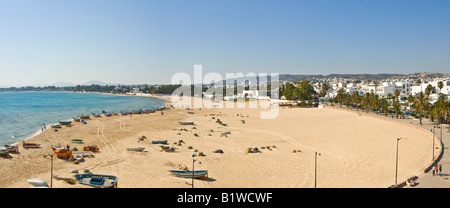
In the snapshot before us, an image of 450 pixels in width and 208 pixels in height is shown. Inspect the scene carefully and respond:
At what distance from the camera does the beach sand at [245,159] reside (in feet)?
64.5

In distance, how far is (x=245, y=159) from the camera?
2497 centimetres

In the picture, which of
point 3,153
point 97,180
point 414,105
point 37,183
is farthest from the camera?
point 414,105

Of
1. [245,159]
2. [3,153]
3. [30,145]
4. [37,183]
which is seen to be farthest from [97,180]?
[30,145]

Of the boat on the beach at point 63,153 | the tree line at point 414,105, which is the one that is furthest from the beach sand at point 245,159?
the tree line at point 414,105

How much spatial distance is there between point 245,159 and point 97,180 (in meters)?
12.4

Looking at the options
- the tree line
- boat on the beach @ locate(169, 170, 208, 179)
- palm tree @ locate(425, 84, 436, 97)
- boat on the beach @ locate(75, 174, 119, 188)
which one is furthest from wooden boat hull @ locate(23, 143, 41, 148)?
palm tree @ locate(425, 84, 436, 97)

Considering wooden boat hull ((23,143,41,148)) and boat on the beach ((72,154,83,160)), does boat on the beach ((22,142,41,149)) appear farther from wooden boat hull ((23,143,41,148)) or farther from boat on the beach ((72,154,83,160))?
boat on the beach ((72,154,83,160))

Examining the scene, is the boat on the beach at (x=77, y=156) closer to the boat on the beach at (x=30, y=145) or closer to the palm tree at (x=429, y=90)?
the boat on the beach at (x=30, y=145)

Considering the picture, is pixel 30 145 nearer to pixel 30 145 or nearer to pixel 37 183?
pixel 30 145

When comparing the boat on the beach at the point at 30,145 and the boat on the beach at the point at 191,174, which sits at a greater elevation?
the boat on the beach at the point at 30,145

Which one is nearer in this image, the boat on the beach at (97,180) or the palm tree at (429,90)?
the boat on the beach at (97,180)

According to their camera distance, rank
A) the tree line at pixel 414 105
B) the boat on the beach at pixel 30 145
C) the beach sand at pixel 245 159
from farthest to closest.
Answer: the tree line at pixel 414 105 → the boat on the beach at pixel 30 145 → the beach sand at pixel 245 159

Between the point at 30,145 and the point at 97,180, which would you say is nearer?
the point at 97,180

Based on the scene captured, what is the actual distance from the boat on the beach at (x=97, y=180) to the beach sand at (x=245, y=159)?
0.60m
